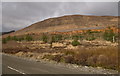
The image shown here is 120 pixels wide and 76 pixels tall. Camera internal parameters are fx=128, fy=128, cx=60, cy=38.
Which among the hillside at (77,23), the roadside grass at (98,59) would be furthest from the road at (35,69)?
the hillside at (77,23)

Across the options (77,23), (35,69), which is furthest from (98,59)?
(77,23)

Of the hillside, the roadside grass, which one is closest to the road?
the roadside grass

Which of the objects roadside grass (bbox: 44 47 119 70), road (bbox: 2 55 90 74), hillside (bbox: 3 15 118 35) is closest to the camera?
road (bbox: 2 55 90 74)

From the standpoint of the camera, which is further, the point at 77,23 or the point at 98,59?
the point at 77,23

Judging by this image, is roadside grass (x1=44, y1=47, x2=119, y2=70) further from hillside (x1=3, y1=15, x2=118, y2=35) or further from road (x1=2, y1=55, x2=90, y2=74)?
hillside (x1=3, y1=15, x2=118, y2=35)

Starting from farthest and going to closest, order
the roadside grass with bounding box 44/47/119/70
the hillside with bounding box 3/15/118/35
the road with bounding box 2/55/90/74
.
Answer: the hillside with bounding box 3/15/118/35 → the roadside grass with bounding box 44/47/119/70 → the road with bounding box 2/55/90/74

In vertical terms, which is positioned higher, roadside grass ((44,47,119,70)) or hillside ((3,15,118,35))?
hillside ((3,15,118,35))

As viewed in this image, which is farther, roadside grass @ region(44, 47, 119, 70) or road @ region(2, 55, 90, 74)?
roadside grass @ region(44, 47, 119, 70)

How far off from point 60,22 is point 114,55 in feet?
491

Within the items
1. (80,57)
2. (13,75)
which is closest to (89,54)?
(80,57)

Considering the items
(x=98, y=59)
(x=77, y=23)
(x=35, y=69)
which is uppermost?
(x=77, y=23)

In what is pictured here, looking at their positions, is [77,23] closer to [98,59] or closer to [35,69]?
[98,59]

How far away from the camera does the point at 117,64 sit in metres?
9.14

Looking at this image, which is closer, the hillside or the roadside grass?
the roadside grass
